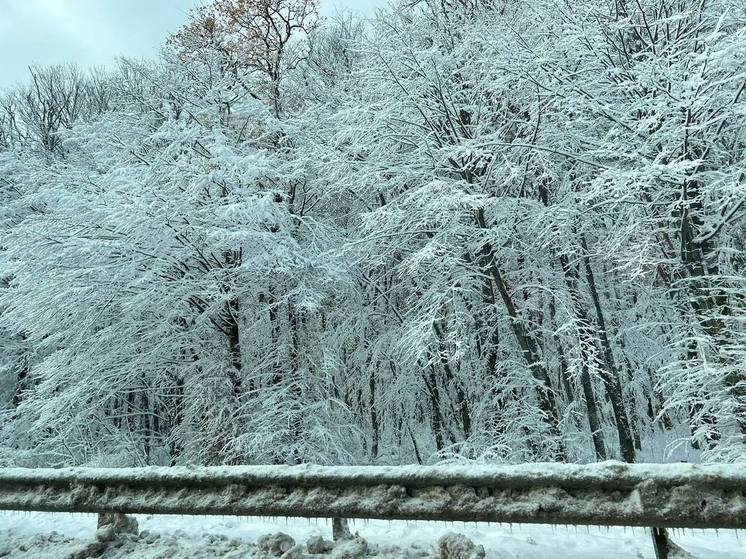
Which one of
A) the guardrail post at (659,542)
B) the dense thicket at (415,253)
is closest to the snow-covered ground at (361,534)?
the guardrail post at (659,542)

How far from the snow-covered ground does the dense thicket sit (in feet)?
14.0

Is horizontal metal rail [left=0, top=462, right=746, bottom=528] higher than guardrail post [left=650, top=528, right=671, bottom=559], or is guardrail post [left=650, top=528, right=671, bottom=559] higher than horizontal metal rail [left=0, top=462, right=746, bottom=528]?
horizontal metal rail [left=0, top=462, right=746, bottom=528]

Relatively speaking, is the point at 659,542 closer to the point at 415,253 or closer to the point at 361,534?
the point at 361,534

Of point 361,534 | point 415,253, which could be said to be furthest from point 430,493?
point 415,253

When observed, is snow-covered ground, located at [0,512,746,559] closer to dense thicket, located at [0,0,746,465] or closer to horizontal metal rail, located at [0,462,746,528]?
horizontal metal rail, located at [0,462,746,528]

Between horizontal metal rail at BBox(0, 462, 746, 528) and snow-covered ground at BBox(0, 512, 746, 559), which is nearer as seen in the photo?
horizontal metal rail at BBox(0, 462, 746, 528)

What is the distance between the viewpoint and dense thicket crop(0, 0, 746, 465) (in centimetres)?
725

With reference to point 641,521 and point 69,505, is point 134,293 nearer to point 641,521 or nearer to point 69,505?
point 69,505

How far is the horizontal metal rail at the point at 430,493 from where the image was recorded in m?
2.30

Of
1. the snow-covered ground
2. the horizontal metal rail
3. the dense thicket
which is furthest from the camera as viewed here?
the dense thicket

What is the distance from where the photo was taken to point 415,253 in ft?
27.7

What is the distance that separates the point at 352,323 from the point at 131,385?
4.95m

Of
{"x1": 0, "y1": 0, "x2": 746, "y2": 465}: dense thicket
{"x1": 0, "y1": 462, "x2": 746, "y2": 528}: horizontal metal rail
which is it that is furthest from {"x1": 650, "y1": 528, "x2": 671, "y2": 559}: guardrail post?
{"x1": 0, "y1": 0, "x2": 746, "y2": 465}: dense thicket

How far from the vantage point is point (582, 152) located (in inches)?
352
